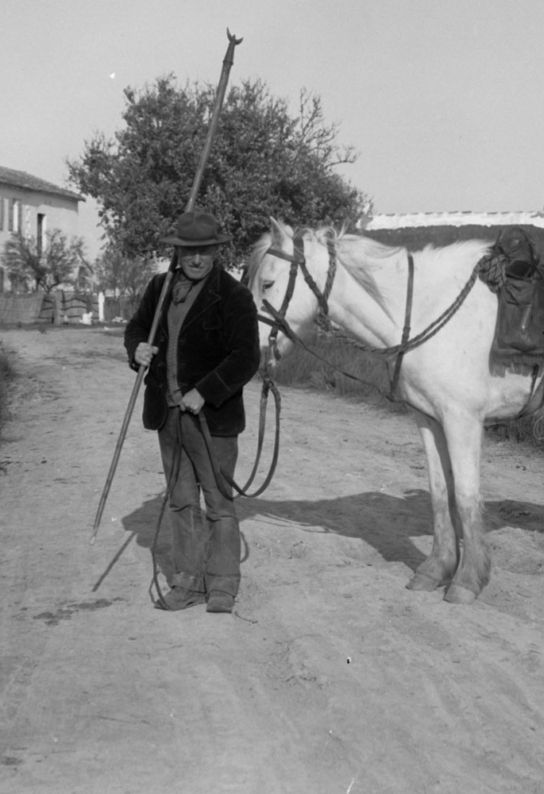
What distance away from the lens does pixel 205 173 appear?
75.0 ft

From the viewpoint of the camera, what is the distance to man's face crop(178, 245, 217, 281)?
5.28m

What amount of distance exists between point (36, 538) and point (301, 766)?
384 centimetres

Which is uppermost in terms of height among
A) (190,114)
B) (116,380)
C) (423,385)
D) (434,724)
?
(190,114)

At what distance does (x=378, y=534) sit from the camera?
705cm

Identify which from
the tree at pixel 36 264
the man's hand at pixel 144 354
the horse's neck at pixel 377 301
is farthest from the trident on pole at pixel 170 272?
the tree at pixel 36 264

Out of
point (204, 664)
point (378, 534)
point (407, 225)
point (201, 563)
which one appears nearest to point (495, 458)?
point (378, 534)

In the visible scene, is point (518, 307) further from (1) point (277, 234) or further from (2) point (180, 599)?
(2) point (180, 599)

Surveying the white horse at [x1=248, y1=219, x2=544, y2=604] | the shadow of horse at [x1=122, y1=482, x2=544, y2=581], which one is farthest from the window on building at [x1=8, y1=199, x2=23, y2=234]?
the white horse at [x1=248, y1=219, x2=544, y2=604]

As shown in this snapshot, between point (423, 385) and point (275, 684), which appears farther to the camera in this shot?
point (423, 385)

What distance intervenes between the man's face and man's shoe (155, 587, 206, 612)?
1667 millimetres

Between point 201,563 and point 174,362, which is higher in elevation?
point 174,362

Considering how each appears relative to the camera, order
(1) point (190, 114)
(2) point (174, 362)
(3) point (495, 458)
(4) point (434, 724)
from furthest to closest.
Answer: (1) point (190, 114) → (3) point (495, 458) → (2) point (174, 362) → (4) point (434, 724)

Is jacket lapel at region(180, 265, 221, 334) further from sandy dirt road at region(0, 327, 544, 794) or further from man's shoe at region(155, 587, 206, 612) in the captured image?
sandy dirt road at region(0, 327, 544, 794)

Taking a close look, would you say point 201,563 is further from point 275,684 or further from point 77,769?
point 77,769
